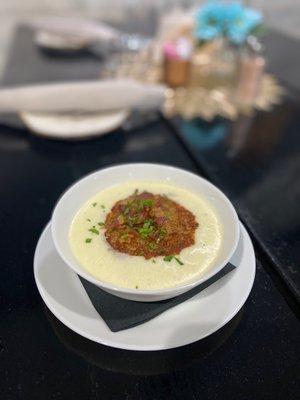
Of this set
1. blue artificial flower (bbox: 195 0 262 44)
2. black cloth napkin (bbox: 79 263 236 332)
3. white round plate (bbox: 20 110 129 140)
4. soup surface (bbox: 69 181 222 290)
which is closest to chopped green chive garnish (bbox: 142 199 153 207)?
Result: soup surface (bbox: 69 181 222 290)

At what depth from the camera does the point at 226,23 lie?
164 cm

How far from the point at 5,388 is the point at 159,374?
29cm

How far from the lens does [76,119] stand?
1.42m

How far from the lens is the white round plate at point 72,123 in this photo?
4.41 feet

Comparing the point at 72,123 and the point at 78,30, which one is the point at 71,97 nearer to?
the point at 72,123

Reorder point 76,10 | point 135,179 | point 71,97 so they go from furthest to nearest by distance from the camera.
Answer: point 76,10 < point 71,97 < point 135,179

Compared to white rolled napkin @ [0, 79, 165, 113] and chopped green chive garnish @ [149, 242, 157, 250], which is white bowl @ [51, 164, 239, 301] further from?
white rolled napkin @ [0, 79, 165, 113]

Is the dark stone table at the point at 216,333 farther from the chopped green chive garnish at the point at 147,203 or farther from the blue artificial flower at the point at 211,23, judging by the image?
the blue artificial flower at the point at 211,23

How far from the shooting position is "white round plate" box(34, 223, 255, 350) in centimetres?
67

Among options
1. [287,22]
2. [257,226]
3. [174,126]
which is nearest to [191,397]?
[257,226]

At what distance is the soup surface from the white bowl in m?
0.02

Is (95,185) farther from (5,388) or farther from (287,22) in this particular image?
(287,22)

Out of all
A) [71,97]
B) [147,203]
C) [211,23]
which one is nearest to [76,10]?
Answer: [211,23]

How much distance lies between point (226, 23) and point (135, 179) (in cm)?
107
